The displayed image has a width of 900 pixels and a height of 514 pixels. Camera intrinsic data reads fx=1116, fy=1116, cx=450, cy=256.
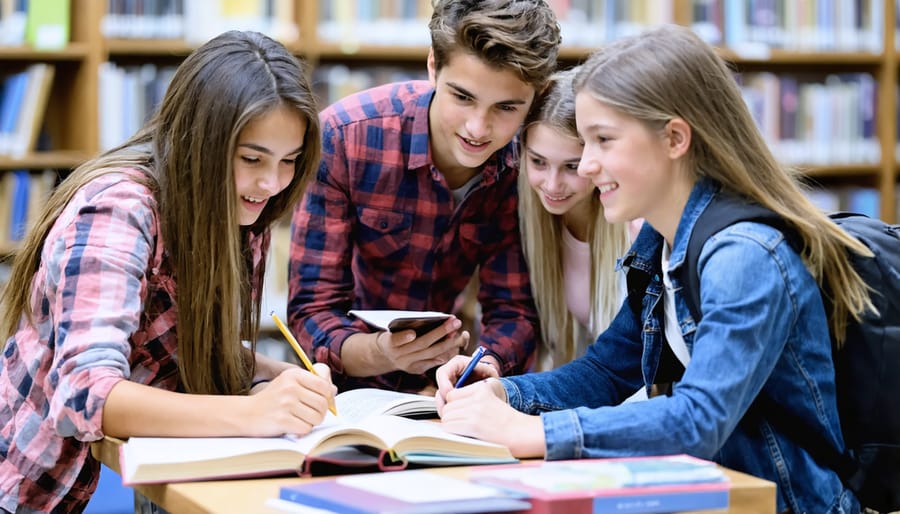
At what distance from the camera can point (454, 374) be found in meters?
1.64

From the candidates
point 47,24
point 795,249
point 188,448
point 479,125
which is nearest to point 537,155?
point 479,125

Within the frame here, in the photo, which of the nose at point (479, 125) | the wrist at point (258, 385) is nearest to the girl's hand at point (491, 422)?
the wrist at point (258, 385)

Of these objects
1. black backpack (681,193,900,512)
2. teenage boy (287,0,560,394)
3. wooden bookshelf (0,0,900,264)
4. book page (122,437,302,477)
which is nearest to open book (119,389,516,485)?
book page (122,437,302,477)

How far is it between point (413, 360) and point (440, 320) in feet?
0.38

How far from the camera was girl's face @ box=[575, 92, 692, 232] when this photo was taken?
1.44 metres

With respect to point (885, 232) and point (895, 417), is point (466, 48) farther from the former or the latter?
point (895, 417)

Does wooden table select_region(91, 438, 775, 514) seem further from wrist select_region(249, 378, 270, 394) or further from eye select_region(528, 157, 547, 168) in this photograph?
eye select_region(528, 157, 547, 168)

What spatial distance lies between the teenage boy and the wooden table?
0.71 m

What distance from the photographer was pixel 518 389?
5.32 feet

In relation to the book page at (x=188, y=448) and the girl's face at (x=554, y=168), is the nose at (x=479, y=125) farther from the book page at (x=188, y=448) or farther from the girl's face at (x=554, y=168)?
the book page at (x=188, y=448)

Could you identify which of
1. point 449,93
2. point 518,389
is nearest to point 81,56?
point 449,93

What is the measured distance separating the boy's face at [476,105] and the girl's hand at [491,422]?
63 centimetres

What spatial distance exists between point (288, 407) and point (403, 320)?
35 centimetres

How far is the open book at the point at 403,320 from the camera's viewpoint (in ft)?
5.38
